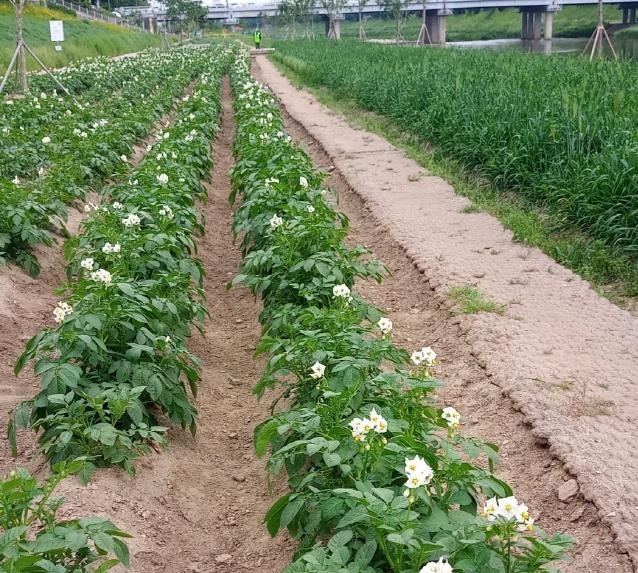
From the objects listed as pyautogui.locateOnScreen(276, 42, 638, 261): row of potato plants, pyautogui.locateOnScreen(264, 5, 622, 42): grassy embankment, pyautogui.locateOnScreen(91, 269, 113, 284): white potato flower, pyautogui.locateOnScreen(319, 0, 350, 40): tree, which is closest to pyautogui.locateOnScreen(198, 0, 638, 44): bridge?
pyautogui.locateOnScreen(319, 0, 350, 40): tree

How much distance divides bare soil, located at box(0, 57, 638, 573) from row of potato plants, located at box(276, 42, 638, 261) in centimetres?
74

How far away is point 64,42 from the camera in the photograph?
3366 cm

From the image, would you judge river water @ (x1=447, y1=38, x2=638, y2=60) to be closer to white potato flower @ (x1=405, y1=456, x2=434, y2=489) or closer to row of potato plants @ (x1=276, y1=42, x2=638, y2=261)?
row of potato plants @ (x1=276, y1=42, x2=638, y2=261)

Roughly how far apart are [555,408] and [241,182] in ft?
15.8

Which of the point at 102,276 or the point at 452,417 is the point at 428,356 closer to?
the point at 452,417

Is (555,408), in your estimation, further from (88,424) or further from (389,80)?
(389,80)

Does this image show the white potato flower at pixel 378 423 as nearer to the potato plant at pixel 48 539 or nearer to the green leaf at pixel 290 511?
the green leaf at pixel 290 511

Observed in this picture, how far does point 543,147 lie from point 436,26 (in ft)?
220

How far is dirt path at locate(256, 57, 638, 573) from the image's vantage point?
12.2 ft

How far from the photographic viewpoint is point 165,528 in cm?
373

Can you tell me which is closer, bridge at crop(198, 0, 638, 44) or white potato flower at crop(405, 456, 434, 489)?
white potato flower at crop(405, 456, 434, 489)

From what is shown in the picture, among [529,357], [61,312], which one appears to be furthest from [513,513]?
[529,357]

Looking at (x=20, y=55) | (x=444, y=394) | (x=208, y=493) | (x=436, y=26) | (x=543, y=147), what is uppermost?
(x=436, y=26)

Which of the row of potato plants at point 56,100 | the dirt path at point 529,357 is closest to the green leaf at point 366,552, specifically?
the dirt path at point 529,357
